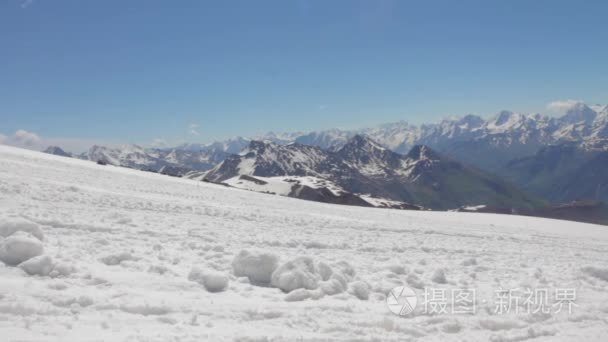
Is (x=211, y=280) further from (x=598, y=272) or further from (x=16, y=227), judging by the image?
(x=598, y=272)

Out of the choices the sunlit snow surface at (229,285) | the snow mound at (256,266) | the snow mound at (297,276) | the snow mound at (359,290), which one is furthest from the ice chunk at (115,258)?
the snow mound at (359,290)

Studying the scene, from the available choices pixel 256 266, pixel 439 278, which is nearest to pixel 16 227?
pixel 256 266

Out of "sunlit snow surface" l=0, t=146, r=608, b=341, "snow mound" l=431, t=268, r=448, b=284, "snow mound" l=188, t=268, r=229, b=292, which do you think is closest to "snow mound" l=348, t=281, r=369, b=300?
"sunlit snow surface" l=0, t=146, r=608, b=341

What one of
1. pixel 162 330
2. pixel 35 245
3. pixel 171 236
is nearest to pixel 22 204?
pixel 171 236

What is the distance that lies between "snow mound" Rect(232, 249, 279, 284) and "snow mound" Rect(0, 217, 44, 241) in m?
4.92

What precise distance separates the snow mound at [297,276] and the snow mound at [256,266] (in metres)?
0.35

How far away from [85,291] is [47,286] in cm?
68

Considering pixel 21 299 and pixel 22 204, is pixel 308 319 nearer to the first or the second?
pixel 21 299

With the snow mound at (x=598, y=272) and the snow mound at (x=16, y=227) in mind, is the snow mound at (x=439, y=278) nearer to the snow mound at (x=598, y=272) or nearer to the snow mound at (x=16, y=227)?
the snow mound at (x=598, y=272)

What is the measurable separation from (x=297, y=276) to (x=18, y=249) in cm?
602

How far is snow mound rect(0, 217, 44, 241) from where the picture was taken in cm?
941

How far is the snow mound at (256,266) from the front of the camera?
9.83m

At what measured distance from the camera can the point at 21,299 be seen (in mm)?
6641

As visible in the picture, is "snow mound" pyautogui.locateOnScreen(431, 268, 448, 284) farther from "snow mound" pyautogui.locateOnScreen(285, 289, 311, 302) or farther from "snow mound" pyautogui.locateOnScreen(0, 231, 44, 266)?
"snow mound" pyautogui.locateOnScreen(0, 231, 44, 266)
